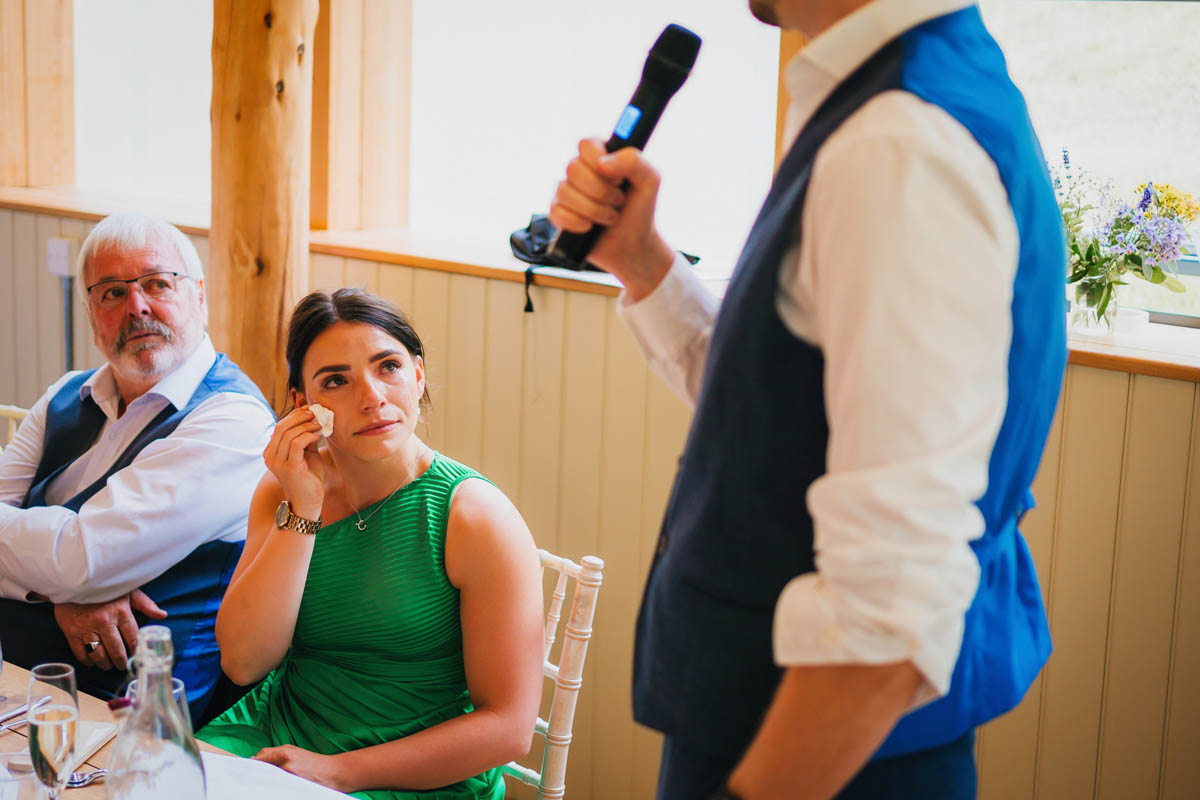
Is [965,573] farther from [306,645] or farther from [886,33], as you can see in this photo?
[306,645]

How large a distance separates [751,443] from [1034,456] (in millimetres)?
227

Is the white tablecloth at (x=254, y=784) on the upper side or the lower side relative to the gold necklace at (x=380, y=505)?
lower

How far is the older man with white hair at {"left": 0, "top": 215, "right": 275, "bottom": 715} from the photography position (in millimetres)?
1946

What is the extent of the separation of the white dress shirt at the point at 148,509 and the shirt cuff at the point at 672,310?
1.20 meters

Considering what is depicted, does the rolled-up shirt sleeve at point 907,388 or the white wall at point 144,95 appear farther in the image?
the white wall at point 144,95

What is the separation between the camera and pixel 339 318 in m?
1.81

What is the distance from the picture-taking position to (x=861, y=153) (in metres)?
0.70

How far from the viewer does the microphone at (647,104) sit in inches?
37.5

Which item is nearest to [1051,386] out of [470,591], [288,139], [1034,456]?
[1034,456]

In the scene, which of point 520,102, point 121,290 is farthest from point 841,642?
point 520,102

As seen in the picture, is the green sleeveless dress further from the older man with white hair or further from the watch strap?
the older man with white hair

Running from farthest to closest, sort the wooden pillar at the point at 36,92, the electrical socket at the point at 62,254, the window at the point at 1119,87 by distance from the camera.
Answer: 1. the wooden pillar at the point at 36,92
2. the electrical socket at the point at 62,254
3. the window at the point at 1119,87

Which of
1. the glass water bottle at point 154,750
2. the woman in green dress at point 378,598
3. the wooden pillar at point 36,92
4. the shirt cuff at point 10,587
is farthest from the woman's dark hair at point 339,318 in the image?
the wooden pillar at point 36,92

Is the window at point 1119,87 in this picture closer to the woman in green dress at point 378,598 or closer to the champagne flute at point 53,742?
the woman in green dress at point 378,598
